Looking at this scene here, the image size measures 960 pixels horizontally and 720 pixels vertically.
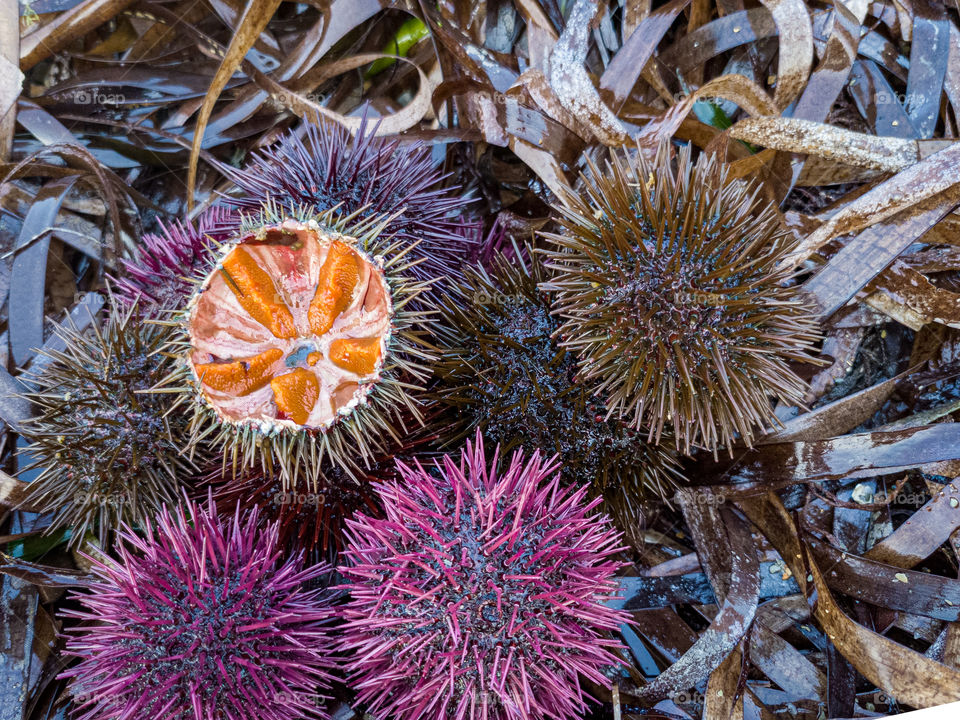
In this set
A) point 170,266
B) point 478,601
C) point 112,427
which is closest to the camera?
point 478,601

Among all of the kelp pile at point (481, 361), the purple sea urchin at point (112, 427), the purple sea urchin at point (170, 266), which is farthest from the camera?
the purple sea urchin at point (170, 266)

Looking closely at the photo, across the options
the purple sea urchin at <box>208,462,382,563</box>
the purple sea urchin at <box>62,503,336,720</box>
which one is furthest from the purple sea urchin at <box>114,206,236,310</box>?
the purple sea urchin at <box>62,503,336,720</box>

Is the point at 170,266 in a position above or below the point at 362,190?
below

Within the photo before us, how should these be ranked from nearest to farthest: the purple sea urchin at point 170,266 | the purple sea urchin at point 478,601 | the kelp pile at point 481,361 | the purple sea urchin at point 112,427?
the purple sea urchin at point 478,601, the kelp pile at point 481,361, the purple sea urchin at point 112,427, the purple sea urchin at point 170,266

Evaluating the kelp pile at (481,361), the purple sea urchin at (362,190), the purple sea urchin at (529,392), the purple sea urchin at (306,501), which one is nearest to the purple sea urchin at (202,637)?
the kelp pile at (481,361)

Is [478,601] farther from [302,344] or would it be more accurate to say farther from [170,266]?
[170,266]

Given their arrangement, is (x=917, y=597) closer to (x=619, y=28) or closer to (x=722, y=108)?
(x=722, y=108)

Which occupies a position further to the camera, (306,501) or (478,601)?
(306,501)

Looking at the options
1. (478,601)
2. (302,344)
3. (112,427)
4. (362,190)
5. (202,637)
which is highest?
(362,190)

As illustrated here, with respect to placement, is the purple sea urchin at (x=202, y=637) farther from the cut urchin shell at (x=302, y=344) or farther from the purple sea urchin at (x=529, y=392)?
the purple sea urchin at (x=529, y=392)

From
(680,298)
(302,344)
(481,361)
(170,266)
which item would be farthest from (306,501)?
(680,298)
